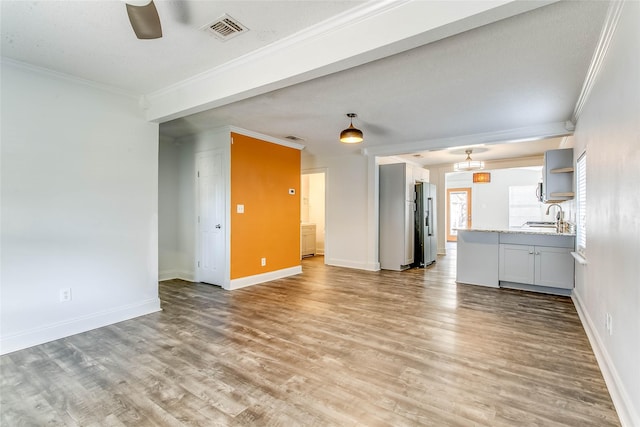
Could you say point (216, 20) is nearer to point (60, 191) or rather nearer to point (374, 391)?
point (60, 191)

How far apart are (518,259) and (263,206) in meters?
4.17

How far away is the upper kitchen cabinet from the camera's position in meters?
4.59

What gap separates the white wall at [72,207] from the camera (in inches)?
109

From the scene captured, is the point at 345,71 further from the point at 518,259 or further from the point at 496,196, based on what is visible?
the point at 496,196

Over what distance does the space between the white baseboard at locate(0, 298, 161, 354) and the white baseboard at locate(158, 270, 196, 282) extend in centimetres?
159

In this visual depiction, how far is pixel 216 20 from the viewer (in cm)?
218

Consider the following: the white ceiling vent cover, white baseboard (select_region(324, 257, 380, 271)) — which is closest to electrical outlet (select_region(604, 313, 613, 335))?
the white ceiling vent cover

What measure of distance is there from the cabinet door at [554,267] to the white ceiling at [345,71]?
1.87 meters

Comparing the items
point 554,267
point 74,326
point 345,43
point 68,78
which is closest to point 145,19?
point 345,43

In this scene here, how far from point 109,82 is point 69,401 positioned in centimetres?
294

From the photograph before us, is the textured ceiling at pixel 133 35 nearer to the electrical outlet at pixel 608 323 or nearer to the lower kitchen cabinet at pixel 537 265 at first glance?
the electrical outlet at pixel 608 323

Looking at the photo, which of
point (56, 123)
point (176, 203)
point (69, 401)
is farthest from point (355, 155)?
point (69, 401)

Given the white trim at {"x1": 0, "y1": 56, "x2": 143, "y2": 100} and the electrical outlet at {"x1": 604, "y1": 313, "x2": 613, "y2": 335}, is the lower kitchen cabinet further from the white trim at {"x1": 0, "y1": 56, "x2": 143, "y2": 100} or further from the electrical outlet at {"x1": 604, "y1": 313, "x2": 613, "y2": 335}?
the white trim at {"x1": 0, "y1": 56, "x2": 143, "y2": 100}

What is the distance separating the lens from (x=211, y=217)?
5.00 m
